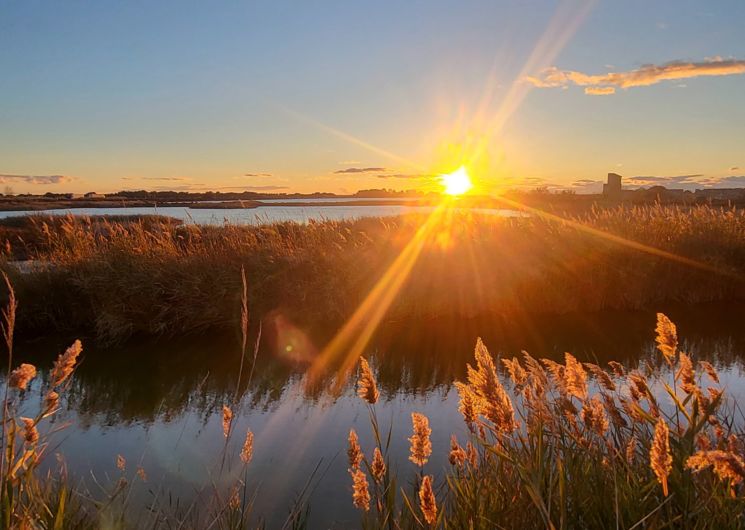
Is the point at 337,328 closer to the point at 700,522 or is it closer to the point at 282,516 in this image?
the point at 282,516

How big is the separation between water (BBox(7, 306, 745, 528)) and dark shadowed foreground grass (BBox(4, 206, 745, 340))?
49cm

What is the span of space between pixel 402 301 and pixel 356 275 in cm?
92

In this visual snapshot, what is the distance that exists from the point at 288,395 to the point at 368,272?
3936 mm

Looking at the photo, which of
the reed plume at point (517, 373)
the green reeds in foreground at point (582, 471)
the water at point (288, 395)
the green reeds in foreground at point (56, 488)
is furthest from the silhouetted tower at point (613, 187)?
the reed plume at point (517, 373)

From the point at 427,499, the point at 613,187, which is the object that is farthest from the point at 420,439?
the point at 613,187

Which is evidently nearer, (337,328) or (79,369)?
(79,369)

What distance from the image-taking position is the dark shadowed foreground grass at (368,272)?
932 cm

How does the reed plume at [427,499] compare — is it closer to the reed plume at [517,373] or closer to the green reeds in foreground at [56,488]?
the green reeds in foreground at [56,488]

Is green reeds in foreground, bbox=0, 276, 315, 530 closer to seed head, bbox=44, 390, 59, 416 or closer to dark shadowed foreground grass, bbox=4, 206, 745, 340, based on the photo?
seed head, bbox=44, 390, 59, 416

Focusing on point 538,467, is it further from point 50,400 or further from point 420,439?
point 50,400

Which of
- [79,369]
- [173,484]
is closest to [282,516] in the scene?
[173,484]

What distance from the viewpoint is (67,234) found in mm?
10672

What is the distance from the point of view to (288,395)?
266 inches

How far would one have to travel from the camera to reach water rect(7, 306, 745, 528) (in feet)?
15.7
